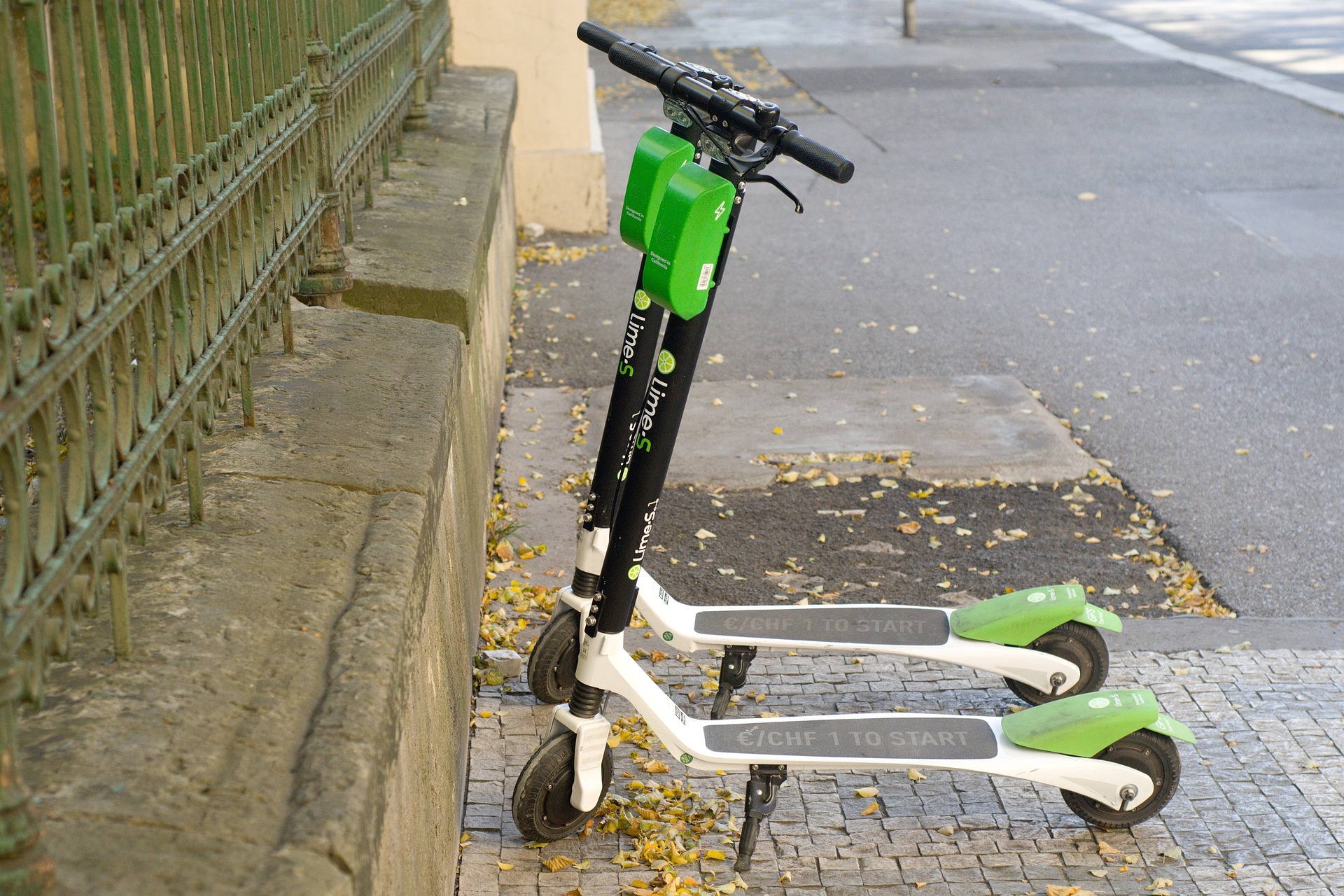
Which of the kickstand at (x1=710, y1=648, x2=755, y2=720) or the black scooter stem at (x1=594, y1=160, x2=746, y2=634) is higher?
the black scooter stem at (x1=594, y1=160, x2=746, y2=634)

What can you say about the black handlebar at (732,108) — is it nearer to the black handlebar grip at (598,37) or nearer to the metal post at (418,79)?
the black handlebar grip at (598,37)

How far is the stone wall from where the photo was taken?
4.96ft

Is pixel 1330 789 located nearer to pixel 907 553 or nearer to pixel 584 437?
pixel 907 553

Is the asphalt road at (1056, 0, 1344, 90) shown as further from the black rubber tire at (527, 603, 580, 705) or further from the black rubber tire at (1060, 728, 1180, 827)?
the black rubber tire at (527, 603, 580, 705)

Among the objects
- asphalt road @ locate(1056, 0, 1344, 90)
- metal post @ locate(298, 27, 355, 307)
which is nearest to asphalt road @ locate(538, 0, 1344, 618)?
asphalt road @ locate(1056, 0, 1344, 90)

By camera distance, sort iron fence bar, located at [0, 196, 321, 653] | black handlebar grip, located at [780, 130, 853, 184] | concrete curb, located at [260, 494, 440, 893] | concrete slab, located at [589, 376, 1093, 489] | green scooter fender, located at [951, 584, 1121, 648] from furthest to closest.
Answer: concrete slab, located at [589, 376, 1093, 489], green scooter fender, located at [951, 584, 1121, 648], black handlebar grip, located at [780, 130, 853, 184], concrete curb, located at [260, 494, 440, 893], iron fence bar, located at [0, 196, 321, 653]

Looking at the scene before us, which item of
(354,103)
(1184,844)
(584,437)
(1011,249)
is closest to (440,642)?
(1184,844)

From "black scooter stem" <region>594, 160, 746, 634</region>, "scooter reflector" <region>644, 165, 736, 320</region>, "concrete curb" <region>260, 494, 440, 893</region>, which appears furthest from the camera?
"black scooter stem" <region>594, 160, 746, 634</region>

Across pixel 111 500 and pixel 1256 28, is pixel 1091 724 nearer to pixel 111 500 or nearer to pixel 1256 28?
pixel 111 500

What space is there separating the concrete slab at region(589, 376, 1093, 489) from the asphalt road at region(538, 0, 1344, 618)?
0.69 ft

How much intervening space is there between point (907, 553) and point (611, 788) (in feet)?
5.62

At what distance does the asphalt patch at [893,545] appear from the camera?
14.3 feet

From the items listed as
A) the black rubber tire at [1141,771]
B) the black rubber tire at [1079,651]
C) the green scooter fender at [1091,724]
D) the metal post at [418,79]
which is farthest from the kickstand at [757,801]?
the metal post at [418,79]

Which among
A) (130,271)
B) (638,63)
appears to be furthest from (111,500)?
(638,63)
